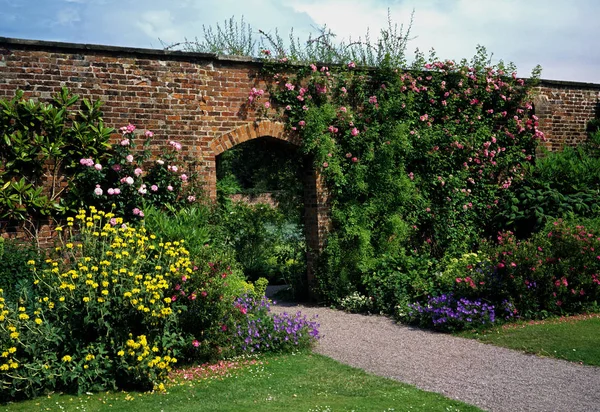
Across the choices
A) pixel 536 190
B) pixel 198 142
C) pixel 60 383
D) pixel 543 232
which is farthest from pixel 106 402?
pixel 536 190

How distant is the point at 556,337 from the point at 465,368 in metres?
1.73

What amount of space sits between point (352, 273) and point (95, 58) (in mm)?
5055

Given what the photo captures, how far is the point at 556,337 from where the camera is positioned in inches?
285

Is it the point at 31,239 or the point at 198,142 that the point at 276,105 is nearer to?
the point at 198,142

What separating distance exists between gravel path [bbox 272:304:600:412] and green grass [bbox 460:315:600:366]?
8.6 inches

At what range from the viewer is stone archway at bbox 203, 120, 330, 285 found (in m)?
9.30

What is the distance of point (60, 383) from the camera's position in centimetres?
559

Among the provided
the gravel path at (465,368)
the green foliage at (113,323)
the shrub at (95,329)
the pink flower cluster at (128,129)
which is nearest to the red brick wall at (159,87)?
the pink flower cluster at (128,129)

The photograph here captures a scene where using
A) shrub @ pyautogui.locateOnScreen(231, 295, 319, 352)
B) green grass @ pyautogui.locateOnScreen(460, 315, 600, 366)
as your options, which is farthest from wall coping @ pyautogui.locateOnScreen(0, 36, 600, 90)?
green grass @ pyautogui.locateOnScreen(460, 315, 600, 366)

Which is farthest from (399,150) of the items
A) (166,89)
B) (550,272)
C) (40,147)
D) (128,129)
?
(40,147)

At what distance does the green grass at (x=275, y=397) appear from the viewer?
4.95 metres

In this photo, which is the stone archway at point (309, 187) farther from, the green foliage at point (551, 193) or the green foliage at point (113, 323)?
the green foliage at point (551, 193)

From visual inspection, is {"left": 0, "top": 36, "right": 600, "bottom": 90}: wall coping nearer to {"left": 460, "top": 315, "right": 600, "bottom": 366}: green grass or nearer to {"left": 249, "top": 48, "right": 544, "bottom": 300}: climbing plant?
{"left": 249, "top": 48, "right": 544, "bottom": 300}: climbing plant

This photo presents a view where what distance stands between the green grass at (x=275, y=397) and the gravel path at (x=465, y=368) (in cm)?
38
